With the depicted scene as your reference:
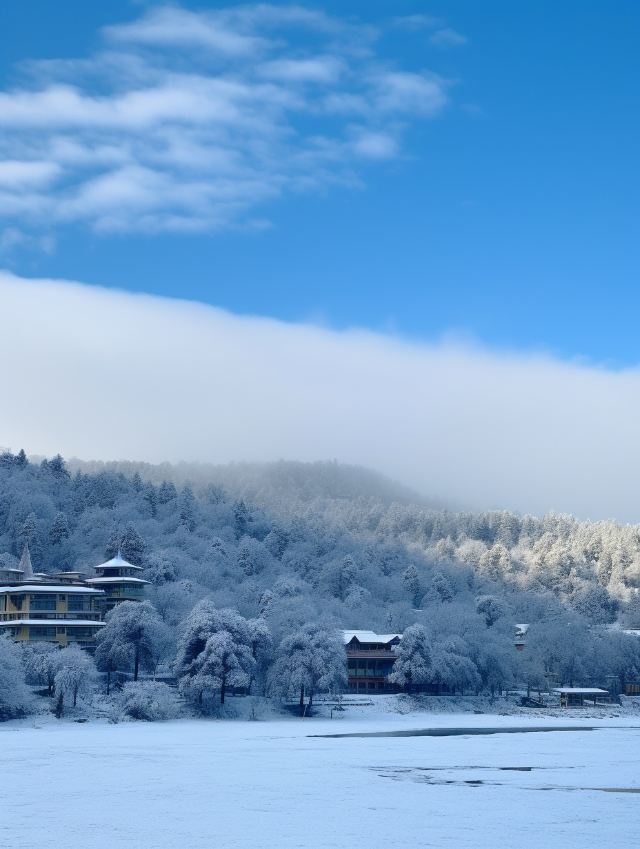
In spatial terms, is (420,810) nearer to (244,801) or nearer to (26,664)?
(244,801)

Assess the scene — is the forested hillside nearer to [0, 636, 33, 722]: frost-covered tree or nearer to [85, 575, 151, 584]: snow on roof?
[85, 575, 151, 584]: snow on roof

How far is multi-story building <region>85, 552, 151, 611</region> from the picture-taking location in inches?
3866

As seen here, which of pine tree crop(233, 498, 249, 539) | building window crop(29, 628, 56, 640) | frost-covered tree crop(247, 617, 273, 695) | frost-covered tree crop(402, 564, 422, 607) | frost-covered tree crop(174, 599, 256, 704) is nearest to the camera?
frost-covered tree crop(174, 599, 256, 704)

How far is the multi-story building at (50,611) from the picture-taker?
88.2 metres

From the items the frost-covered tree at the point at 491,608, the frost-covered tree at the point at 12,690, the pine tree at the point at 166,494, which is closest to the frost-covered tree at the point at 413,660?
the frost-covered tree at the point at 12,690

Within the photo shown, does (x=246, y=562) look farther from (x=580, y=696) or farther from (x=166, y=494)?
(x=580, y=696)

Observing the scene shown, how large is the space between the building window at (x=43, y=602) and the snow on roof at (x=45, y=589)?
1.82 feet

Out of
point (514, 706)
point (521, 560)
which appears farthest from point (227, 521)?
point (514, 706)

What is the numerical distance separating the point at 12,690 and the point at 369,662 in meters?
43.6

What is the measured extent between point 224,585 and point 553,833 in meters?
103

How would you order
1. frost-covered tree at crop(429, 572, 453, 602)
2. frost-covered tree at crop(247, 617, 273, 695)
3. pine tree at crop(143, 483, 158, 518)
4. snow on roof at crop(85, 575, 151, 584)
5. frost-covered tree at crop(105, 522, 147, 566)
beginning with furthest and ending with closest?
1. pine tree at crop(143, 483, 158, 518)
2. frost-covered tree at crop(429, 572, 453, 602)
3. frost-covered tree at crop(105, 522, 147, 566)
4. snow on roof at crop(85, 575, 151, 584)
5. frost-covered tree at crop(247, 617, 273, 695)

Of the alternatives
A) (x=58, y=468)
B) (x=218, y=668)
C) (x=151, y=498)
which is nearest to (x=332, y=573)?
(x=151, y=498)

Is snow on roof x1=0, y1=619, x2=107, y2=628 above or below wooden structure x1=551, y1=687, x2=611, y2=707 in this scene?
above

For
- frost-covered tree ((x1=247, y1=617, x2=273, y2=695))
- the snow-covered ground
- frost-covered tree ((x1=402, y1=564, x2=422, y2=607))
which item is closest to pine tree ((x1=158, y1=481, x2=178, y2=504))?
frost-covered tree ((x1=402, y1=564, x2=422, y2=607))
